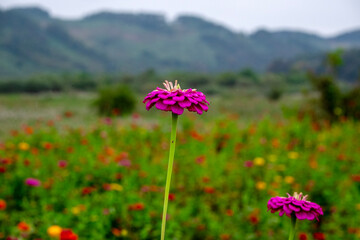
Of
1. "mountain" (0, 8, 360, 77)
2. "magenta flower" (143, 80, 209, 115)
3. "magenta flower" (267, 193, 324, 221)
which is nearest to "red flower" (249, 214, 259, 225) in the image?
"magenta flower" (267, 193, 324, 221)

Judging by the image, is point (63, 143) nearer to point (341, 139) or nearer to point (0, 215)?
Result: point (0, 215)

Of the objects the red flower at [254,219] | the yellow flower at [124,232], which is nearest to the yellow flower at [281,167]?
the red flower at [254,219]

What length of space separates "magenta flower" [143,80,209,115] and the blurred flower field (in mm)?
979

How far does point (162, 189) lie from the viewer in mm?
2305

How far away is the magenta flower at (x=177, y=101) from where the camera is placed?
0.68m

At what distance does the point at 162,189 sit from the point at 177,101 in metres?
1.69

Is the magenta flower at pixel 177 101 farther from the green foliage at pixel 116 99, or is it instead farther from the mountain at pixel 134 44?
the mountain at pixel 134 44

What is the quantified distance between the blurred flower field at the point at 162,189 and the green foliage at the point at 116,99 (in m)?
5.38

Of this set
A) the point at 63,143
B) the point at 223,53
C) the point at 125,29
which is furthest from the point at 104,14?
the point at 63,143

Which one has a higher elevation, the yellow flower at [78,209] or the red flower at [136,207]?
the red flower at [136,207]

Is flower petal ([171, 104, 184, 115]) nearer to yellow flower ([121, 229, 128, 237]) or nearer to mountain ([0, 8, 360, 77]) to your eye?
yellow flower ([121, 229, 128, 237])

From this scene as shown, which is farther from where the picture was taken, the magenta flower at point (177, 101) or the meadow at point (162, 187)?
the meadow at point (162, 187)

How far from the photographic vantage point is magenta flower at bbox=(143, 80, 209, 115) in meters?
0.68

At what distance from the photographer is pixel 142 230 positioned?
1993mm
